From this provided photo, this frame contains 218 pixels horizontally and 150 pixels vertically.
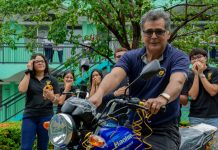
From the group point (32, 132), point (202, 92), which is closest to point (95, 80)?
point (32, 132)

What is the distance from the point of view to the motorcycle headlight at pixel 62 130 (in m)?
3.12

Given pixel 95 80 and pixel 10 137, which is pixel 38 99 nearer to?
pixel 95 80

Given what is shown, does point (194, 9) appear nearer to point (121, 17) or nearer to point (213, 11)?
point (213, 11)

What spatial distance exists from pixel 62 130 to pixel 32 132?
427cm

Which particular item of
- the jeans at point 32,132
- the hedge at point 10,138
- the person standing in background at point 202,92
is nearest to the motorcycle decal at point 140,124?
the person standing in background at point 202,92

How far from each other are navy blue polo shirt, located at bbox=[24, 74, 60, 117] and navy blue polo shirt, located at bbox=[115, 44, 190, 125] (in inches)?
146

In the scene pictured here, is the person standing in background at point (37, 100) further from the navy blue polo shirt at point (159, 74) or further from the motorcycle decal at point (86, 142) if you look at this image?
the motorcycle decal at point (86, 142)

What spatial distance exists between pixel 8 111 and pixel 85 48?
10559 millimetres

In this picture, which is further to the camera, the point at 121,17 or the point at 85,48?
the point at 85,48

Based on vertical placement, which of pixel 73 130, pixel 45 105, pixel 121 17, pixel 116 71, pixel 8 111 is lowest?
pixel 8 111

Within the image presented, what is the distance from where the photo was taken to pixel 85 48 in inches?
488

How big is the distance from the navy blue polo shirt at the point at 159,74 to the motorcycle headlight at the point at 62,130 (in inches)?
35.0

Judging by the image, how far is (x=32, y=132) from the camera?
7320 millimetres

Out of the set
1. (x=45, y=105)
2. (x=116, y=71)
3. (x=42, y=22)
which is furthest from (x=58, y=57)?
(x=116, y=71)
